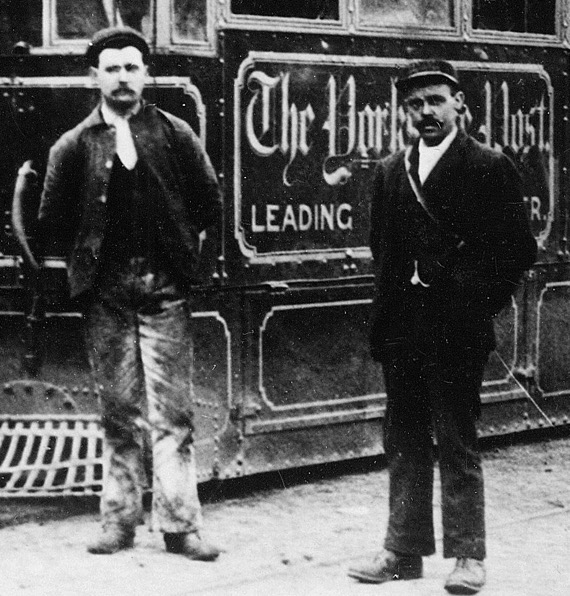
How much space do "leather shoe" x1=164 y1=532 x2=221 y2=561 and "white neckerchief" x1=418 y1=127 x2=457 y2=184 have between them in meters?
1.75

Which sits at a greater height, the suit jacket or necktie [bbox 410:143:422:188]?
necktie [bbox 410:143:422:188]

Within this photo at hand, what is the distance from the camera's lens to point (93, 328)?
580cm

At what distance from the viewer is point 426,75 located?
507cm

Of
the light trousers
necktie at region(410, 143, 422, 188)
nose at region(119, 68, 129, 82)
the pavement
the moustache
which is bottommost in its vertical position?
the pavement

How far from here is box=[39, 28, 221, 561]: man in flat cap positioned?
567cm

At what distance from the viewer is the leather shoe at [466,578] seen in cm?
501

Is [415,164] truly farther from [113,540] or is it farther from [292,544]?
Result: [113,540]

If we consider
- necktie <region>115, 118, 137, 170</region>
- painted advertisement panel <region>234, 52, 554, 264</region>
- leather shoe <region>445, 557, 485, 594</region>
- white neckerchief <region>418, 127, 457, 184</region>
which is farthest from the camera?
painted advertisement panel <region>234, 52, 554, 264</region>

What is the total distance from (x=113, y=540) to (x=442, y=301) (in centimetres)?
174

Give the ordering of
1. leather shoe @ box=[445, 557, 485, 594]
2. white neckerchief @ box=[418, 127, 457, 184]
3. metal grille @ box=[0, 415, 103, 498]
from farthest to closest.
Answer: metal grille @ box=[0, 415, 103, 498] → white neckerchief @ box=[418, 127, 457, 184] → leather shoe @ box=[445, 557, 485, 594]

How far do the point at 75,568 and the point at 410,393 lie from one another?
1.52 metres

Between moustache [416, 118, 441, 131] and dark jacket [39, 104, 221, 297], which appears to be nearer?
moustache [416, 118, 441, 131]

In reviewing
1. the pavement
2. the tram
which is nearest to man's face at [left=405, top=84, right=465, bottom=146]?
the tram

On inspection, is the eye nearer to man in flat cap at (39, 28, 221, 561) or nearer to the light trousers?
man in flat cap at (39, 28, 221, 561)
